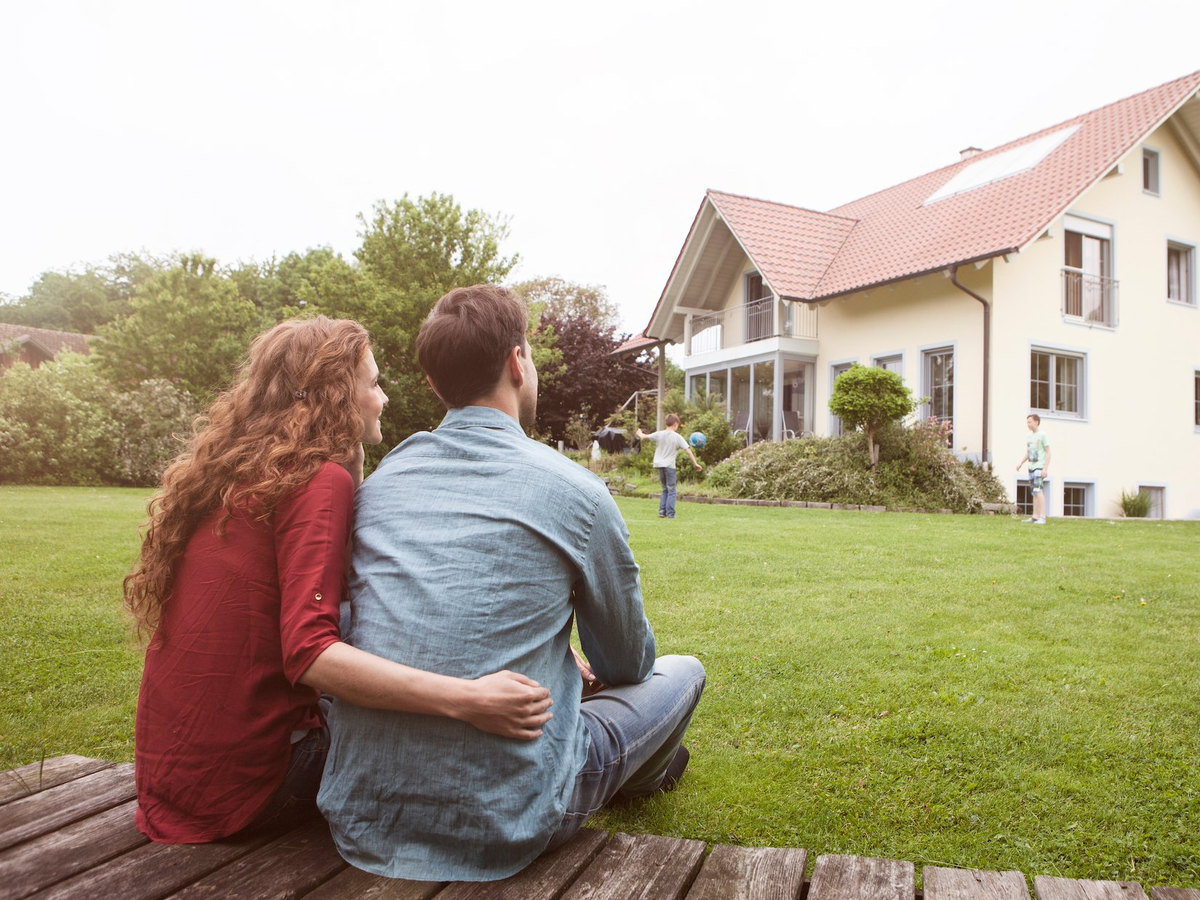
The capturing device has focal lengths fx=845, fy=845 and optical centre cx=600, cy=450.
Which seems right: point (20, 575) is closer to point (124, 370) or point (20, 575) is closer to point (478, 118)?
point (478, 118)

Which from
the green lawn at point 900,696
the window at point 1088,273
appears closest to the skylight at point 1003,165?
the window at point 1088,273

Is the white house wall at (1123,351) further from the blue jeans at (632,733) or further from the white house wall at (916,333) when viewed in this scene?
the blue jeans at (632,733)

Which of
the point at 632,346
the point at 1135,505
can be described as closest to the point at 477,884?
the point at 1135,505

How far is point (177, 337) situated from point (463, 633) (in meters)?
27.9

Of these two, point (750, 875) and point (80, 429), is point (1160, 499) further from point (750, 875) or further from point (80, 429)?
point (80, 429)

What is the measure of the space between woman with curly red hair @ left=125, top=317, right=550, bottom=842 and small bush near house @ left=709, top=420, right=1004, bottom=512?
13289 millimetres

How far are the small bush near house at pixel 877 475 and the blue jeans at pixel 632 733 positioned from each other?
40.6 ft

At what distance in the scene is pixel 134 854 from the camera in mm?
1742

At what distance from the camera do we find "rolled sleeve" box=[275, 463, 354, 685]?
1658 mm

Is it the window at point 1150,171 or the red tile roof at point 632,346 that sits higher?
the window at point 1150,171

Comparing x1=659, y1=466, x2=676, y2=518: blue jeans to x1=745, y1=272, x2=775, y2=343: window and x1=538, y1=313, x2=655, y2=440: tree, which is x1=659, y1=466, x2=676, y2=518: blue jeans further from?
x1=538, y1=313, x2=655, y2=440: tree

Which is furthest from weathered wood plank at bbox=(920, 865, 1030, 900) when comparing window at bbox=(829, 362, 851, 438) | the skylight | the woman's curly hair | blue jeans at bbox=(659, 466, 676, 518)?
the skylight

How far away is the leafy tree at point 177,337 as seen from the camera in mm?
25969

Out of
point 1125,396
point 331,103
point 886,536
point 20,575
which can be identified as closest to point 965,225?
point 1125,396
